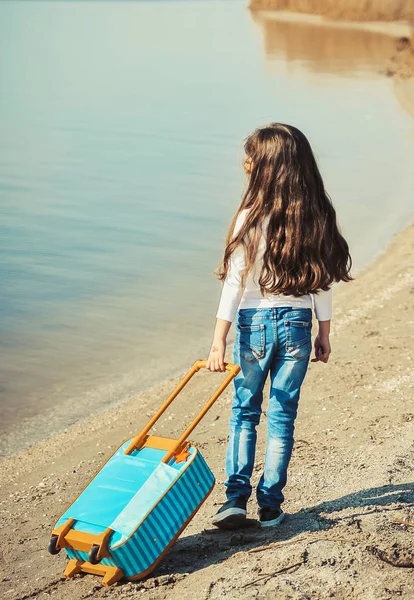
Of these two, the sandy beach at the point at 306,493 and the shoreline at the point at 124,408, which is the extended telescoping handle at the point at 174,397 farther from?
the shoreline at the point at 124,408

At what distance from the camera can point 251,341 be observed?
13.1 ft

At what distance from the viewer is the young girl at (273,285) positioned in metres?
3.88

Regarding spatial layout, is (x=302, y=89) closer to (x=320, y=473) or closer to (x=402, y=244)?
(x=402, y=244)

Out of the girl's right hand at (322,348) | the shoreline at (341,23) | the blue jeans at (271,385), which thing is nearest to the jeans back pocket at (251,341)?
the blue jeans at (271,385)

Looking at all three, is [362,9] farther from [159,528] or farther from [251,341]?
[159,528]

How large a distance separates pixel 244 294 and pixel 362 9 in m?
44.7

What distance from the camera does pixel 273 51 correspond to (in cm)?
3475

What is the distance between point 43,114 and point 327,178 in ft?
26.7

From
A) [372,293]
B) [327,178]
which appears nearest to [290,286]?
[372,293]

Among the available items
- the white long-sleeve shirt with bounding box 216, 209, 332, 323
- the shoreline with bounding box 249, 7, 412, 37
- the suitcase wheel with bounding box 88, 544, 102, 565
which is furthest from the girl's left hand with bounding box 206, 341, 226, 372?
the shoreline with bounding box 249, 7, 412, 37

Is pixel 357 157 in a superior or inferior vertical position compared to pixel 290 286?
inferior

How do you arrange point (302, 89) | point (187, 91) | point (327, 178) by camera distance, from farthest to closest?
1. point (302, 89)
2. point (187, 91)
3. point (327, 178)

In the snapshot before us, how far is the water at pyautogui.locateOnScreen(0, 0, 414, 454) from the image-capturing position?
784cm

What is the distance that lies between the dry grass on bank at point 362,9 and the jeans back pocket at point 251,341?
4320 centimetres
